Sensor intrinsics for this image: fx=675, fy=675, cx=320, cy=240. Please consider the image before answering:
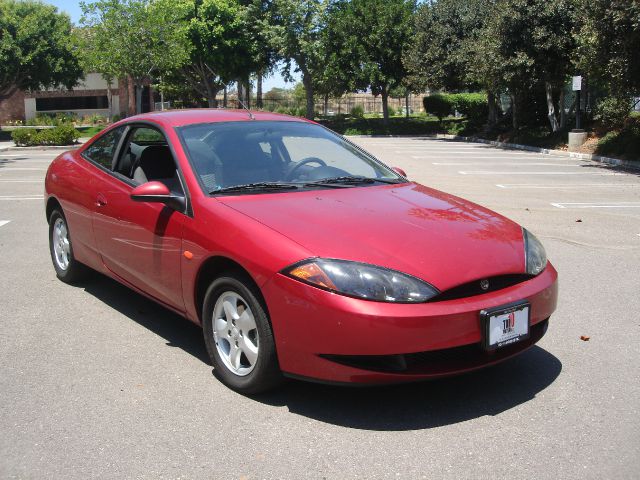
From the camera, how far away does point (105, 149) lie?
5.54 metres

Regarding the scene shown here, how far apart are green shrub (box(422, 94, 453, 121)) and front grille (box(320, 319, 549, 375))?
42693 mm

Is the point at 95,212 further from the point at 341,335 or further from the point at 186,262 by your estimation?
the point at 341,335

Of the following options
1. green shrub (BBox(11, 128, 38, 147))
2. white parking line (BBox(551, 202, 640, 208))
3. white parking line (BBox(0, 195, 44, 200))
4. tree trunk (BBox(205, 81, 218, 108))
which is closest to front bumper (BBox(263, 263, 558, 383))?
white parking line (BBox(551, 202, 640, 208))

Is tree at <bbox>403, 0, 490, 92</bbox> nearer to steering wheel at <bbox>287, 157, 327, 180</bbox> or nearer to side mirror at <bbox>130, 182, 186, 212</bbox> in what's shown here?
steering wheel at <bbox>287, 157, 327, 180</bbox>

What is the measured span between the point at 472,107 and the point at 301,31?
12218 millimetres

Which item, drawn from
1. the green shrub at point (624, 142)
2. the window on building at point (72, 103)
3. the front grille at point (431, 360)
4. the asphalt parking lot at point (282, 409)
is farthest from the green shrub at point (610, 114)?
the window on building at point (72, 103)

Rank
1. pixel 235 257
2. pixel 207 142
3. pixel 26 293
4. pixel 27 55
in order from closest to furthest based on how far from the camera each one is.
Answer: pixel 235 257 < pixel 207 142 < pixel 26 293 < pixel 27 55

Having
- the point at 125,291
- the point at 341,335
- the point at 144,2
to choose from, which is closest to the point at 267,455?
the point at 341,335

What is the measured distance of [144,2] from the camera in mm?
32906

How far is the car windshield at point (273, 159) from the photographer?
4.35 m

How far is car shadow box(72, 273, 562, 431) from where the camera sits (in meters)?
3.52

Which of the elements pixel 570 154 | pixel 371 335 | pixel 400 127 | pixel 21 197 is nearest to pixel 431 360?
pixel 371 335

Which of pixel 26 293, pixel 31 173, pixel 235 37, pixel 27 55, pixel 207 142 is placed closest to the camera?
pixel 207 142

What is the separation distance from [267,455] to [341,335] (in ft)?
2.15
